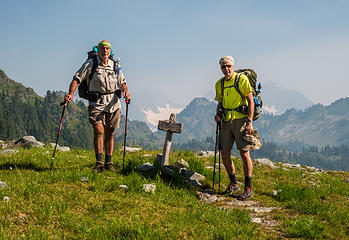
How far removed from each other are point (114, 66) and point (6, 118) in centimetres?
22132

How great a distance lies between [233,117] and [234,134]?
531 millimetres

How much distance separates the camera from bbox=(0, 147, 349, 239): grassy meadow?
4973 millimetres

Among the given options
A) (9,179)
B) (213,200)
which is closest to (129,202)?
(213,200)

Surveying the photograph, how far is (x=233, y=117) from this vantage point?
847 centimetres

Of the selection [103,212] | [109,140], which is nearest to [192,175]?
[109,140]

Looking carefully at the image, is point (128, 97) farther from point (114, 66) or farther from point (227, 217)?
point (227, 217)

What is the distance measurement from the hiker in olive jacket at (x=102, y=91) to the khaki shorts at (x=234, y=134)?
141 inches

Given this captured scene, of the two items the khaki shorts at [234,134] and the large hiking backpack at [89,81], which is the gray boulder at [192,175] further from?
the large hiking backpack at [89,81]

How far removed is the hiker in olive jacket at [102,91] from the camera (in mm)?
9000

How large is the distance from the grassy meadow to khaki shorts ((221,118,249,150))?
5.68 feet

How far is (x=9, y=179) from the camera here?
7.23m

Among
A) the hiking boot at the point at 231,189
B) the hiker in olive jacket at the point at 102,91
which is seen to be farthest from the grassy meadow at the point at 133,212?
the hiker in olive jacket at the point at 102,91

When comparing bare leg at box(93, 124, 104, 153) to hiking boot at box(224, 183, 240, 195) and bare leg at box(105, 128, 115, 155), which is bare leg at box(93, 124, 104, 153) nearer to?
bare leg at box(105, 128, 115, 155)

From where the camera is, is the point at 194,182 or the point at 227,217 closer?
the point at 227,217
